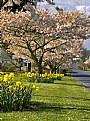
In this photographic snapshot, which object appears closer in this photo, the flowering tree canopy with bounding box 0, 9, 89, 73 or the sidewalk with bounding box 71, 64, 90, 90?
the flowering tree canopy with bounding box 0, 9, 89, 73

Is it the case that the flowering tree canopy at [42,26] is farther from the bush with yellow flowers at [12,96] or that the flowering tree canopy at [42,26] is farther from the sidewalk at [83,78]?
the bush with yellow flowers at [12,96]

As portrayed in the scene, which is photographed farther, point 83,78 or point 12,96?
point 83,78

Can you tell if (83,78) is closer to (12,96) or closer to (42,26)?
(42,26)

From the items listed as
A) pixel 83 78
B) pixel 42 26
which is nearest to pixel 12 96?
pixel 42 26

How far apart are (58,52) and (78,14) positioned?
1792 cm

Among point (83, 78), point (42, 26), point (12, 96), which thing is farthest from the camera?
point (83, 78)

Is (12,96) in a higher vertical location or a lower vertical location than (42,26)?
lower

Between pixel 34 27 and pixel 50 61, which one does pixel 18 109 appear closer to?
pixel 34 27

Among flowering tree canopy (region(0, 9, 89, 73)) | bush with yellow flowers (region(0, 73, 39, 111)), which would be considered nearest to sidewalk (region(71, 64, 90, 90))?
flowering tree canopy (region(0, 9, 89, 73))

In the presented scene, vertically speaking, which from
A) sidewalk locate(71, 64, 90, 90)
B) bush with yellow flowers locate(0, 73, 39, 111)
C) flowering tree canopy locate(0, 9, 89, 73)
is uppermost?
flowering tree canopy locate(0, 9, 89, 73)

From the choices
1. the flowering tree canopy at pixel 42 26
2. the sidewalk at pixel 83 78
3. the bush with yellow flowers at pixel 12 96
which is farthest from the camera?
the sidewalk at pixel 83 78

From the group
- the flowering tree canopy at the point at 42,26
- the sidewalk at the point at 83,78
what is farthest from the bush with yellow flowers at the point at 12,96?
the flowering tree canopy at the point at 42,26

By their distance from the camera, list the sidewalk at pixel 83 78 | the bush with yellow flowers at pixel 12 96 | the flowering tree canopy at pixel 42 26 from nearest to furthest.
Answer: the bush with yellow flowers at pixel 12 96
the flowering tree canopy at pixel 42 26
the sidewalk at pixel 83 78

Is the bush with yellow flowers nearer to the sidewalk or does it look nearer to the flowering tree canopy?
the sidewalk
